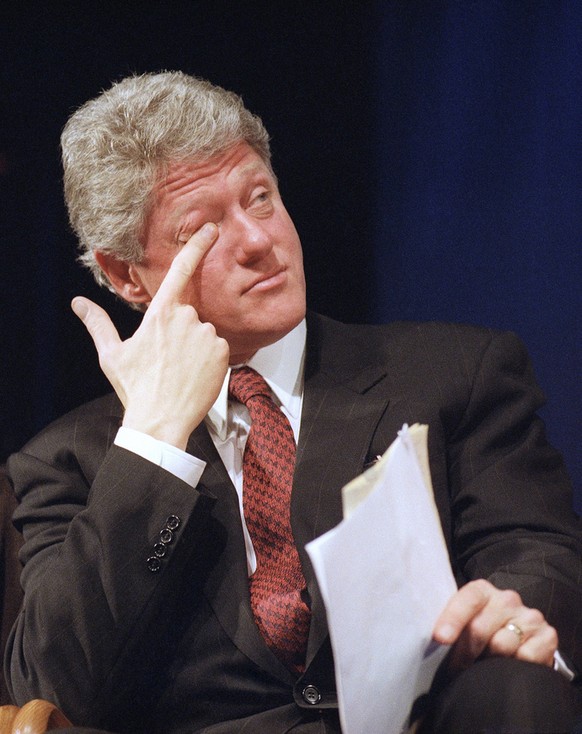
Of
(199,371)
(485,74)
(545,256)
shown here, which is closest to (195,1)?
(485,74)

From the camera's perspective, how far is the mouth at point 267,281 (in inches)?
57.1

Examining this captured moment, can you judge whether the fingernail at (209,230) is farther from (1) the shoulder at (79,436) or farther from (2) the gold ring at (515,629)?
(2) the gold ring at (515,629)

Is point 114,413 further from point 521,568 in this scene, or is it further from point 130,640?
point 521,568

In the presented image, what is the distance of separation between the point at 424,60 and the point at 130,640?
4.46ft

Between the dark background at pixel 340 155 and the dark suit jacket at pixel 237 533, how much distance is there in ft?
1.55

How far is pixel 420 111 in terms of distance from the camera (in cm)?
204

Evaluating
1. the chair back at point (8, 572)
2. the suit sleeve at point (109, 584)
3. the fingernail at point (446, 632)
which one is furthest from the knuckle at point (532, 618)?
the chair back at point (8, 572)

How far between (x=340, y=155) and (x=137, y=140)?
72 centimetres

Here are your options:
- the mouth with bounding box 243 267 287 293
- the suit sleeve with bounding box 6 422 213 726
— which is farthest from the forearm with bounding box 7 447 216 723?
the mouth with bounding box 243 267 287 293

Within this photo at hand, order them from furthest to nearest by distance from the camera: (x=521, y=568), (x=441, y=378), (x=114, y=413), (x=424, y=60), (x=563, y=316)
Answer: (x=424, y=60), (x=563, y=316), (x=114, y=413), (x=441, y=378), (x=521, y=568)

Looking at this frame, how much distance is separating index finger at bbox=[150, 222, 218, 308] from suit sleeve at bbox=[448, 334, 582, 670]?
1.51 feet

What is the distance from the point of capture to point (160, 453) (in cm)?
130

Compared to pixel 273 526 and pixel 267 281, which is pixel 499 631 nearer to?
pixel 273 526

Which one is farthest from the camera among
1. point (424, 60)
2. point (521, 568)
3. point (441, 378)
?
point (424, 60)
